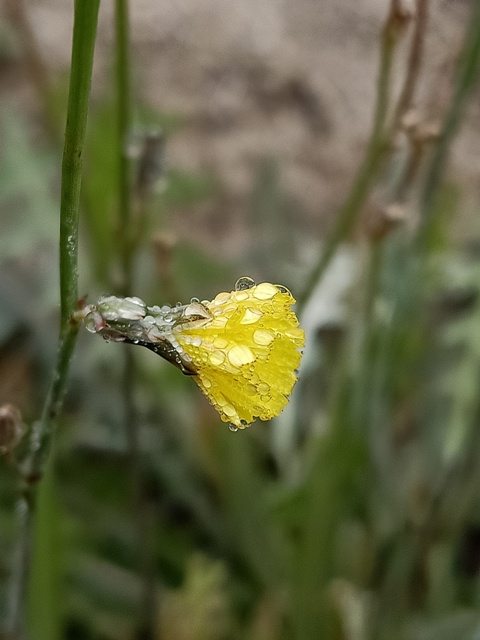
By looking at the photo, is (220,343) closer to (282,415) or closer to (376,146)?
(376,146)

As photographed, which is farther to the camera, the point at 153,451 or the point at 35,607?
the point at 153,451

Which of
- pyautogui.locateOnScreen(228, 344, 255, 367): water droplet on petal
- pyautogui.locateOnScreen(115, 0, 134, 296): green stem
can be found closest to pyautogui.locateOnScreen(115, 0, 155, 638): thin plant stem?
pyautogui.locateOnScreen(115, 0, 134, 296): green stem

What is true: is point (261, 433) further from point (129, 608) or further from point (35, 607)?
point (35, 607)

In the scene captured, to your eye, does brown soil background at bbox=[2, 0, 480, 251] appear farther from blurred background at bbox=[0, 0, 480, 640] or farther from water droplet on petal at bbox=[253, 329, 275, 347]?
water droplet on petal at bbox=[253, 329, 275, 347]

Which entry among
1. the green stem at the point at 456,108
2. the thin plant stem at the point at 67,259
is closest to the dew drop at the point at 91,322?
the thin plant stem at the point at 67,259

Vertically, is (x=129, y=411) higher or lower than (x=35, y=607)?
higher

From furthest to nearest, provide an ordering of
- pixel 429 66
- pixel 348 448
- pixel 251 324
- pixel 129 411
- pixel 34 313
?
1. pixel 34 313
2. pixel 429 66
3. pixel 348 448
4. pixel 129 411
5. pixel 251 324

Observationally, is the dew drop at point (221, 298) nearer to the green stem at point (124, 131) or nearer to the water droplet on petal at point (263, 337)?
the water droplet on petal at point (263, 337)

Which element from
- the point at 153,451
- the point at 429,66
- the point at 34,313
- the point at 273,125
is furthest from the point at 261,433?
the point at 273,125
